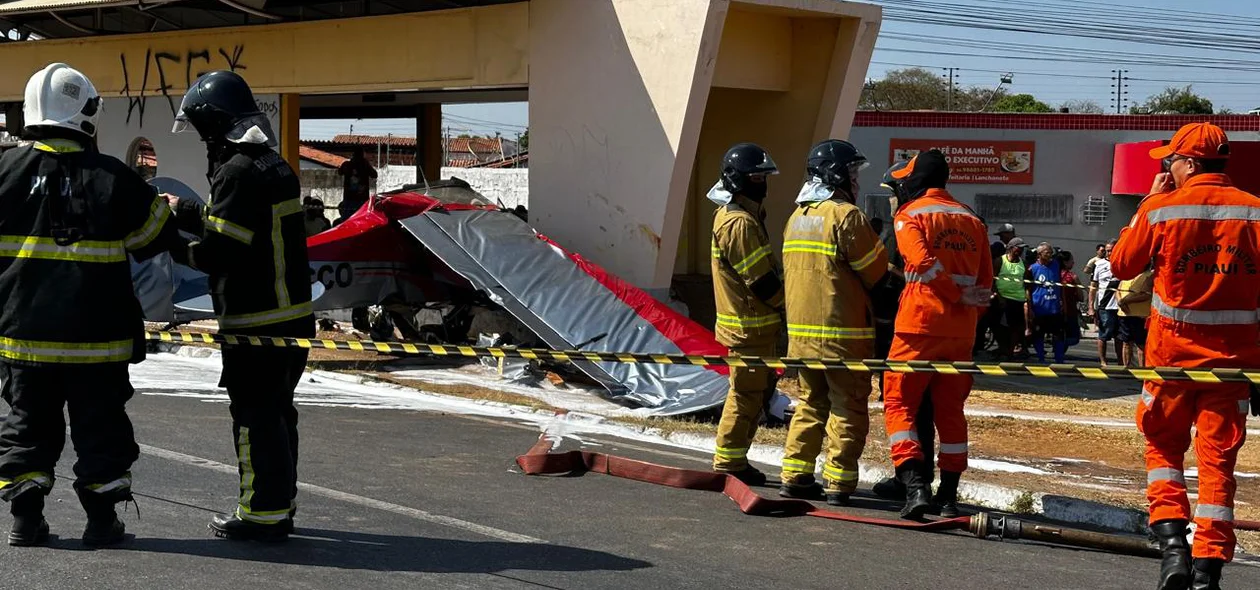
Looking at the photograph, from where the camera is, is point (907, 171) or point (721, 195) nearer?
point (907, 171)

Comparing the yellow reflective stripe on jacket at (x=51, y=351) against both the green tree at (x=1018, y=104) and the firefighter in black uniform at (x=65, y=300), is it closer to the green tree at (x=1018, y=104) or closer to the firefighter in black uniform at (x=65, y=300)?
the firefighter in black uniform at (x=65, y=300)

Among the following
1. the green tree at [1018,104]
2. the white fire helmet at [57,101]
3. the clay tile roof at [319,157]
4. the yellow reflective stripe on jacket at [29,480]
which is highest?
the green tree at [1018,104]

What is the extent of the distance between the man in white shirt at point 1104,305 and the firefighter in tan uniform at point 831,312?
908 centimetres

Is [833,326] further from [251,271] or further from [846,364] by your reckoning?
[251,271]

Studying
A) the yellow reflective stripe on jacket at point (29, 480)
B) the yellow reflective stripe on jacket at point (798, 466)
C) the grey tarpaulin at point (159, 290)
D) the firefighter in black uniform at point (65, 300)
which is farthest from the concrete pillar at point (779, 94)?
the yellow reflective stripe on jacket at point (29, 480)

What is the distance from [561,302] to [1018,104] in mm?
58579

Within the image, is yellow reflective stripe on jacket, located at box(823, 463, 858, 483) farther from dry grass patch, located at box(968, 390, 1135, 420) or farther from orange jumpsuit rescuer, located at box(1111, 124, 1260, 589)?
dry grass patch, located at box(968, 390, 1135, 420)

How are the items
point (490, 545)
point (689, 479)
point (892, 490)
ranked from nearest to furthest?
point (490, 545)
point (689, 479)
point (892, 490)

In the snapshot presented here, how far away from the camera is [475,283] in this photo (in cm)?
1239

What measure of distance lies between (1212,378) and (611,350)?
6618 mm

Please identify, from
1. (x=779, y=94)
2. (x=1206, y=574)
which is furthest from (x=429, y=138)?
(x=1206, y=574)

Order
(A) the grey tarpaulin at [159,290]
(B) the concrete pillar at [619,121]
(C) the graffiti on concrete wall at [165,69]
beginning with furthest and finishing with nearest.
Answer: (C) the graffiti on concrete wall at [165,69] < (B) the concrete pillar at [619,121] < (A) the grey tarpaulin at [159,290]

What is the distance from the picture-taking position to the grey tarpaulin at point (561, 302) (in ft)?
36.1

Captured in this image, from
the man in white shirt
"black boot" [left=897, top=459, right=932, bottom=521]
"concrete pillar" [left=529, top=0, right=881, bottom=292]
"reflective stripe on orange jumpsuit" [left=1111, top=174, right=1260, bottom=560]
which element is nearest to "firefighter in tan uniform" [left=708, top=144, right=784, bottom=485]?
"black boot" [left=897, top=459, right=932, bottom=521]
